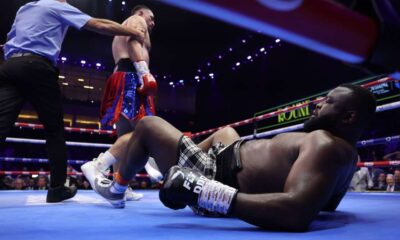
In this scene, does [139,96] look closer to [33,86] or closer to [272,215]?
[33,86]

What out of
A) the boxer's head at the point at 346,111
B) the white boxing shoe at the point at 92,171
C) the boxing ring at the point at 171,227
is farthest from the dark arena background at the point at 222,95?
the boxer's head at the point at 346,111

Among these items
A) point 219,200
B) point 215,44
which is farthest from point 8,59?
point 215,44

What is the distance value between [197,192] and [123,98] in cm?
136

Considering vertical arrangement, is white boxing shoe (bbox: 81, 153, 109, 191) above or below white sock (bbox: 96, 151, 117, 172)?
below

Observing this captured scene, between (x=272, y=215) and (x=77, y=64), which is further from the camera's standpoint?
(x=77, y=64)

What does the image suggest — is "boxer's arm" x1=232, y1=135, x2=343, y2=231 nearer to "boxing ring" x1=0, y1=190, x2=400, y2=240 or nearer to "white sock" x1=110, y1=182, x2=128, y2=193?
"boxing ring" x1=0, y1=190, x2=400, y2=240

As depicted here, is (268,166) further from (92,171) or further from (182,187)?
(92,171)

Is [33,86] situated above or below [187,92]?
above

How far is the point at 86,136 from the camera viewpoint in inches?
409

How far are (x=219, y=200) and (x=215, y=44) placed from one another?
30.1 feet

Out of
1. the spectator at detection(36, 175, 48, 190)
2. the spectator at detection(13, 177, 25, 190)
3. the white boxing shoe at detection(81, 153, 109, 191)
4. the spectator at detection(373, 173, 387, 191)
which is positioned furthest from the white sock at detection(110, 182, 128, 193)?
the spectator at detection(13, 177, 25, 190)

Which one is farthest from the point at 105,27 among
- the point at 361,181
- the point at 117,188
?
the point at 361,181

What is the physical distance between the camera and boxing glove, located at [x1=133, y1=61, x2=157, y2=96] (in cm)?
219

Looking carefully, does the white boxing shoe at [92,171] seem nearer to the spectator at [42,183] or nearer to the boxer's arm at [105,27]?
the boxer's arm at [105,27]
